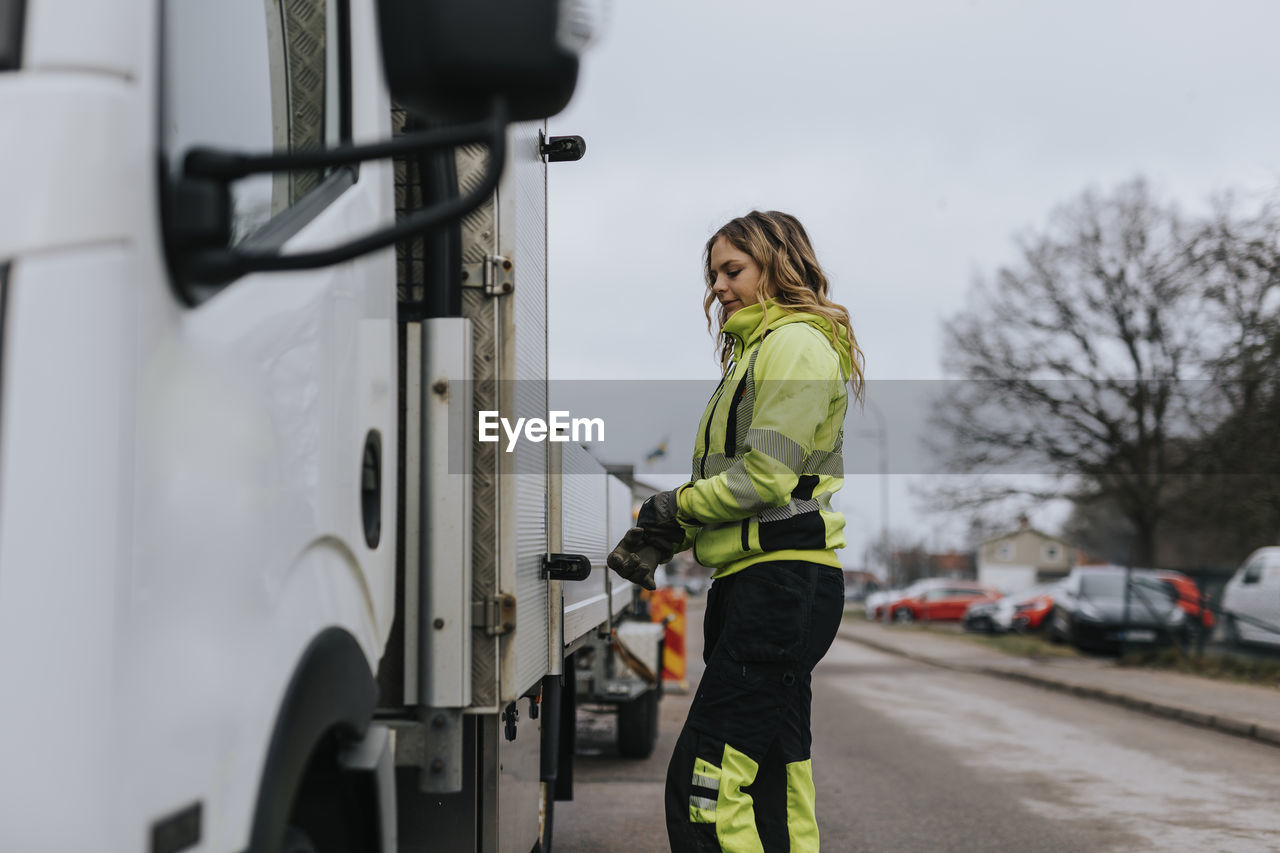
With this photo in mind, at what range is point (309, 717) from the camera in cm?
183

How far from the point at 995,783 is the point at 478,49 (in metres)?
7.57

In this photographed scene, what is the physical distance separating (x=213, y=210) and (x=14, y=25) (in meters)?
0.28

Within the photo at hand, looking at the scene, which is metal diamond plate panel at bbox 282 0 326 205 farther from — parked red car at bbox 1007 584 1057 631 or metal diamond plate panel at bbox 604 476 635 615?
parked red car at bbox 1007 584 1057 631

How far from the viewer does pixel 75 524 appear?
1.32 metres

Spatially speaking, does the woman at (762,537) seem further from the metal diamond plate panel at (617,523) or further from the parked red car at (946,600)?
the parked red car at (946,600)

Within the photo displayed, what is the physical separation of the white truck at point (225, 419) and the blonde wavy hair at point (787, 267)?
1084mm

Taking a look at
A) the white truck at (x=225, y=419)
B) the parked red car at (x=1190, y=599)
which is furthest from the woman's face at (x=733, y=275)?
the parked red car at (x=1190, y=599)

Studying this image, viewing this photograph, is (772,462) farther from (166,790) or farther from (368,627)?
(166,790)

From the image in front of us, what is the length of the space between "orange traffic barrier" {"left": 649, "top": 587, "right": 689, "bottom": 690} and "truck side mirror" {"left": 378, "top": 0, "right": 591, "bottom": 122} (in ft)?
30.8

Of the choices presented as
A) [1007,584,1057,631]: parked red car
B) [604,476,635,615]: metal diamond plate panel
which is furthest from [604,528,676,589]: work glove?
[1007,584,1057,631]: parked red car

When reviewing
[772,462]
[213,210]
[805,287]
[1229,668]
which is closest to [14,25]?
[213,210]

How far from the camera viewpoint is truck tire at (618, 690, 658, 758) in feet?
28.8

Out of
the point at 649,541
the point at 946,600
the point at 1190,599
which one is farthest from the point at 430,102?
the point at 946,600

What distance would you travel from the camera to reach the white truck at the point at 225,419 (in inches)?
52.0
